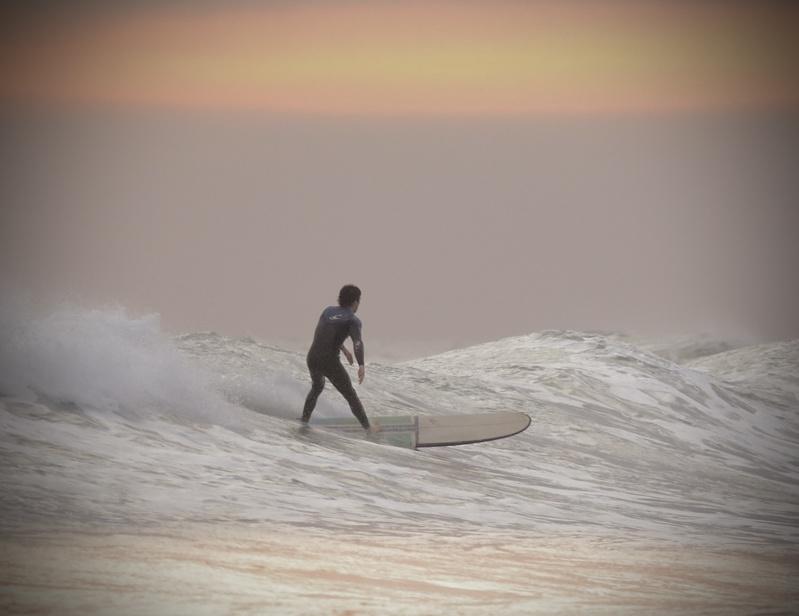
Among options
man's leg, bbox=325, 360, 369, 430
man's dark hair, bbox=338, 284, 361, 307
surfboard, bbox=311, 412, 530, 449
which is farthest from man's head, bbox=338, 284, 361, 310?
surfboard, bbox=311, 412, 530, 449

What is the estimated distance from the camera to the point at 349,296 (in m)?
14.8

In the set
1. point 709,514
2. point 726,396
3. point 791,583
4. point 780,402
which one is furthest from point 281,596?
point 780,402

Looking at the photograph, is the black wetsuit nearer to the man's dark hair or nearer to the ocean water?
the man's dark hair

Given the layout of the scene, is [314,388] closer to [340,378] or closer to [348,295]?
[340,378]

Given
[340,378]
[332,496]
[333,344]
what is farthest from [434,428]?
[332,496]

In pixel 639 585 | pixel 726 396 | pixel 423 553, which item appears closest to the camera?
pixel 639 585

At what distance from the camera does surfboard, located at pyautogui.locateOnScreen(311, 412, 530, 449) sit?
52.7ft

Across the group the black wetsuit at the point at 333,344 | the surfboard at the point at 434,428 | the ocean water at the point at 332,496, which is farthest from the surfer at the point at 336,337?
the surfboard at the point at 434,428

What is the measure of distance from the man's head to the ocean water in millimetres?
1898

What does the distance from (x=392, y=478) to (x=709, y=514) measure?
4.57 metres

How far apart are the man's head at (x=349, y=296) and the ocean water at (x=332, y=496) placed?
190 centimetres

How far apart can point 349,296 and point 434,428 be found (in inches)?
111

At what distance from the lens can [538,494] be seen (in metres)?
16.2

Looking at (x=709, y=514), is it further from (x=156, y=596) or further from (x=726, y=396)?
(x=726, y=396)
